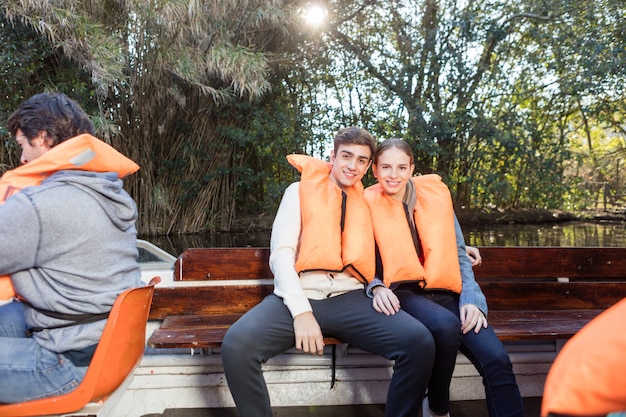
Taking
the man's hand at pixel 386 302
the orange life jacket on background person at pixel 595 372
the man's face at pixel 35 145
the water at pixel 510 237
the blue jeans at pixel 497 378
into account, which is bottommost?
the water at pixel 510 237

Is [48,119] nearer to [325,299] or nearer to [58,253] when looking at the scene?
[58,253]

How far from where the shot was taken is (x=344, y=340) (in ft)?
6.78

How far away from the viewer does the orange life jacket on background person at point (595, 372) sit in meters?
0.60

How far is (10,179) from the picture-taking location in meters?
1.60

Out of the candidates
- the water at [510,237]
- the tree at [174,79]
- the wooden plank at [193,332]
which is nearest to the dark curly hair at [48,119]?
the wooden plank at [193,332]

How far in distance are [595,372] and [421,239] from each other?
1719 millimetres

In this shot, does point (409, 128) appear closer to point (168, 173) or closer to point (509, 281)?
point (168, 173)

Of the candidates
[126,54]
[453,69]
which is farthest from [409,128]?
[126,54]

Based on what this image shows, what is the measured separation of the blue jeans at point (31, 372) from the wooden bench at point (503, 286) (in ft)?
2.61

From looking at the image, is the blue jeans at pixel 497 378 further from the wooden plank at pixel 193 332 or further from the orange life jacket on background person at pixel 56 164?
the orange life jacket on background person at pixel 56 164

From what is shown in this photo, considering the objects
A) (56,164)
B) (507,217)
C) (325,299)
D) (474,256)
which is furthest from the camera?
(507,217)

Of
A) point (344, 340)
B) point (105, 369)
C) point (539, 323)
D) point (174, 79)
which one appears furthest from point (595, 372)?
point (174, 79)

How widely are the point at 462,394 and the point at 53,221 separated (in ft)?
6.25

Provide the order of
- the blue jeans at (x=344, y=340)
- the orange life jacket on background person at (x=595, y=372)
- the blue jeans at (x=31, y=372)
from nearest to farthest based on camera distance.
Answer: the orange life jacket on background person at (x=595, y=372) → the blue jeans at (x=31, y=372) → the blue jeans at (x=344, y=340)
